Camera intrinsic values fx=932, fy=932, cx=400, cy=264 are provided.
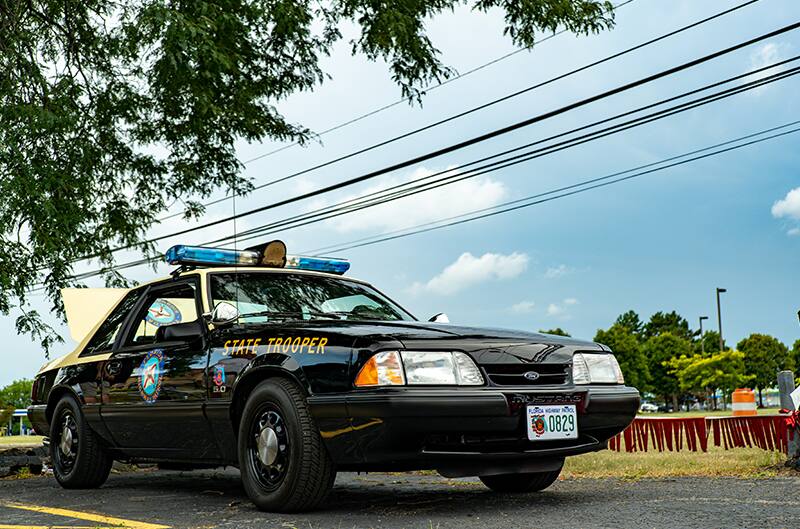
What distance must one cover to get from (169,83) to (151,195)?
328 centimetres

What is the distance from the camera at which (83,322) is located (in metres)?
11.5

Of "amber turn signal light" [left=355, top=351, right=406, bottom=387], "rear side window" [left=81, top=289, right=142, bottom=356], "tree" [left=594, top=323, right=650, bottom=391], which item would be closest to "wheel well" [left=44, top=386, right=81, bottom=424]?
"rear side window" [left=81, top=289, right=142, bottom=356]

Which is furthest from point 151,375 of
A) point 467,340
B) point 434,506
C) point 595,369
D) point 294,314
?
point 595,369

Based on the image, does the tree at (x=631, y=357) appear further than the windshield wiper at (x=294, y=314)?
Yes

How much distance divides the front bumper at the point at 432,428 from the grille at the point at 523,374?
3.3 inches

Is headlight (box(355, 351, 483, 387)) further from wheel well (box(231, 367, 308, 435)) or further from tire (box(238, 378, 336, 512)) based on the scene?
wheel well (box(231, 367, 308, 435))

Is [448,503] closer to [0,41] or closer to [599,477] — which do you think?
[599,477]

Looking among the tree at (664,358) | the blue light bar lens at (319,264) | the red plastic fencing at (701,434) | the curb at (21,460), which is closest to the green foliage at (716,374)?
the tree at (664,358)

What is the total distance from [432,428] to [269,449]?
103 cm

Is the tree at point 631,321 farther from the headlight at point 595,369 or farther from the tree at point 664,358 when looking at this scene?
the headlight at point 595,369

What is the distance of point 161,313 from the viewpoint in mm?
7457

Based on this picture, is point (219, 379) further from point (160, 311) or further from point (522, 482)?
point (522, 482)

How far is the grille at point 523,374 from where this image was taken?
5.05m

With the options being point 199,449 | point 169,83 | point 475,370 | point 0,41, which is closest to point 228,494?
point 199,449
